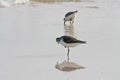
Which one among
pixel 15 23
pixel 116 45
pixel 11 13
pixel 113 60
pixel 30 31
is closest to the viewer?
pixel 113 60

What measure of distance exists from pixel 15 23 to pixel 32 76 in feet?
17.1

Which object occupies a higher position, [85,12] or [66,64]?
[66,64]

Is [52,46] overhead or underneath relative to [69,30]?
overhead

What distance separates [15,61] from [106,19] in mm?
5578

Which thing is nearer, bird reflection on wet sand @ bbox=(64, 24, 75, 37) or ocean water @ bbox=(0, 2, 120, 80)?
ocean water @ bbox=(0, 2, 120, 80)

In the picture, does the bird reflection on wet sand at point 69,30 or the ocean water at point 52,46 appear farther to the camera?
the bird reflection on wet sand at point 69,30

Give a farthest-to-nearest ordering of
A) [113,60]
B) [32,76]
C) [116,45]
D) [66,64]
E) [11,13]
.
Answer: [11,13] < [116,45] < [113,60] < [66,64] < [32,76]

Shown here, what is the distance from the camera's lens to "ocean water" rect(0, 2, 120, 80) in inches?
215

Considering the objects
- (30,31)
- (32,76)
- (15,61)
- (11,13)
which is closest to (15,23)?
(30,31)

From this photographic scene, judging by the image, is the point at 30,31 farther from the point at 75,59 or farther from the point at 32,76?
the point at 32,76

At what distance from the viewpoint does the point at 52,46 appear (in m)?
7.36

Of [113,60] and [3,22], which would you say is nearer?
[113,60]

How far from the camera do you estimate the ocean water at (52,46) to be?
17.9ft

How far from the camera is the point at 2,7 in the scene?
14.2m
